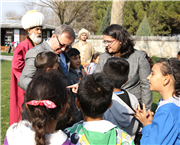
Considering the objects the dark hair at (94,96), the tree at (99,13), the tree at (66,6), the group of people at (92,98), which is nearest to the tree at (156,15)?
the tree at (99,13)

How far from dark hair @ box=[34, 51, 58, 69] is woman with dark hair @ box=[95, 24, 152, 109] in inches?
34.3

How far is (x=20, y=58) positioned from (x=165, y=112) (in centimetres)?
197

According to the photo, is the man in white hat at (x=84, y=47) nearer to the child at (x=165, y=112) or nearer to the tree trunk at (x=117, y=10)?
the tree trunk at (x=117, y=10)

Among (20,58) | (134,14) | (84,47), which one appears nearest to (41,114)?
(20,58)

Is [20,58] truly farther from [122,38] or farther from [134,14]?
[134,14]

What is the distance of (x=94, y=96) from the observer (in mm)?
1669

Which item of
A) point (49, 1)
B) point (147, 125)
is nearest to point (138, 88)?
point (147, 125)

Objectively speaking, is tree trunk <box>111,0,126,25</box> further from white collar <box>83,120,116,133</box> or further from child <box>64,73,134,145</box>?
white collar <box>83,120,116,133</box>

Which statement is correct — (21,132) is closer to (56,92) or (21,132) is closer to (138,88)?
(56,92)

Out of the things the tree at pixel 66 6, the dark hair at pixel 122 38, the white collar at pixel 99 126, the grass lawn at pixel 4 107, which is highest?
the tree at pixel 66 6

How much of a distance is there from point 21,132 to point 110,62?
1362 millimetres

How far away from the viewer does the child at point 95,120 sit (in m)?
1.59

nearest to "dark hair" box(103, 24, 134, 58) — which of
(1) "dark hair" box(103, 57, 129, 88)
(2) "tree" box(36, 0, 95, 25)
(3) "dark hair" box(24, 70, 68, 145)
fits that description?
(1) "dark hair" box(103, 57, 129, 88)

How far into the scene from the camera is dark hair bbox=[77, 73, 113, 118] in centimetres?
166
